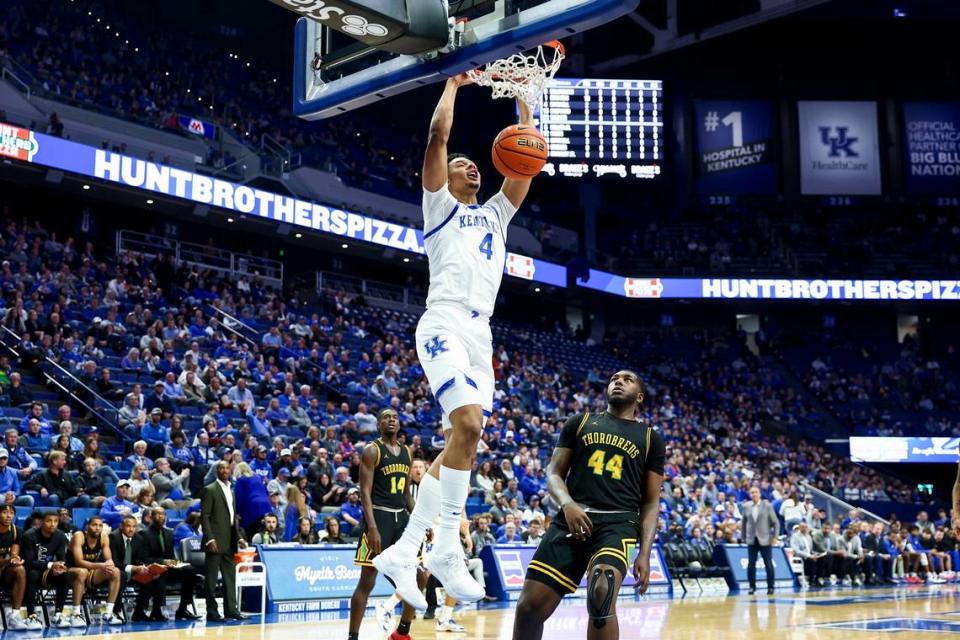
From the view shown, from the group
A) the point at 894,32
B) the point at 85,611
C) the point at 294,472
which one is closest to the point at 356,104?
→ the point at 85,611

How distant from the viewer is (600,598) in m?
5.03

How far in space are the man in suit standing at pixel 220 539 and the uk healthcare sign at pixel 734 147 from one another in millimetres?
30353

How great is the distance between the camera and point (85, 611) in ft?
35.6

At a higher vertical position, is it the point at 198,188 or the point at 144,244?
the point at 198,188

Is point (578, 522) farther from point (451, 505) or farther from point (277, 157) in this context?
point (277, 157)

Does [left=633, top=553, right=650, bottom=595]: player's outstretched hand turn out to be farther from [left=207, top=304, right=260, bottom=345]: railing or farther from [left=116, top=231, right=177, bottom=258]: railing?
[left=116, top=231, right=177, bottom=258]: railing

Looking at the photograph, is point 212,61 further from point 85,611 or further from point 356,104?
point 356,104

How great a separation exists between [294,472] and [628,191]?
27658 mm

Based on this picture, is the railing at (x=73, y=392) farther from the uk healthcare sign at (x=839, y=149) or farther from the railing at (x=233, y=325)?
the uk healthcare sign at (x=839, y=149)

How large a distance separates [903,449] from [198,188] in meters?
24.2

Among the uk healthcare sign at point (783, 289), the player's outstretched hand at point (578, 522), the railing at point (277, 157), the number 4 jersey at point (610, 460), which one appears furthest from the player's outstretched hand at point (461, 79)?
the uk healthcare sign at point (783, 289)

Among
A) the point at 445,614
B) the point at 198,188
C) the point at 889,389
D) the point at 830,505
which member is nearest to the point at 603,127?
the point at 830,505

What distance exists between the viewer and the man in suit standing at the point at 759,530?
1725cm

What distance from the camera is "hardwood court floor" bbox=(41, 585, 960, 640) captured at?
918 centimetres
